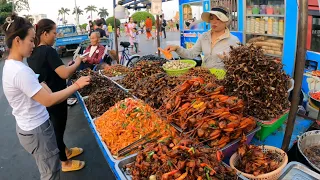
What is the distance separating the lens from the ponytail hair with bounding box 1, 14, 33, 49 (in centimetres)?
209

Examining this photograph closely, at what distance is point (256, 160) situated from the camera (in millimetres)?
1741

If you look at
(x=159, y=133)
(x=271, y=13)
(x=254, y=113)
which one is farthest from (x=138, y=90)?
(x=271, y=13)

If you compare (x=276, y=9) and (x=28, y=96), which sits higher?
(x=276, y=9)

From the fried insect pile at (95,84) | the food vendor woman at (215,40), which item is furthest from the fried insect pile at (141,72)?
the fried insect pile at (95,84)

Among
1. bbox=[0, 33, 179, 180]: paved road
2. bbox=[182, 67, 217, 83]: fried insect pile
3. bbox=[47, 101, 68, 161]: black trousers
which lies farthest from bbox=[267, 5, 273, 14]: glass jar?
bbox=[47, 101, 68, 161]: black trousers

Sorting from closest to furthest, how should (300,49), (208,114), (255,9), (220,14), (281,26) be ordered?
(300,49), (208,114), (220,14), (281,26), (255,9)

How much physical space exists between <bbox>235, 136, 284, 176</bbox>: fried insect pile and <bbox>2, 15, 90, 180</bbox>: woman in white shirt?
173 centimetres

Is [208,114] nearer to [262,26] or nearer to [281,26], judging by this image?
[281,26]

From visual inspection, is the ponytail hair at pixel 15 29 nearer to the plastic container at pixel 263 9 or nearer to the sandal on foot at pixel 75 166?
the sandal on foot at pixel 75 166

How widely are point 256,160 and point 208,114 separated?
49 cm

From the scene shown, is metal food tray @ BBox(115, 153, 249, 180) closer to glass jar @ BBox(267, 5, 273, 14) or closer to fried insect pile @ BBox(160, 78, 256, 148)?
fried insect pile @ BBox(160, 78, 256, 148)

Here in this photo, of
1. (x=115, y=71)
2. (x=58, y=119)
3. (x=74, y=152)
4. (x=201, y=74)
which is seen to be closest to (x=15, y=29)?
(x=58, y=119)

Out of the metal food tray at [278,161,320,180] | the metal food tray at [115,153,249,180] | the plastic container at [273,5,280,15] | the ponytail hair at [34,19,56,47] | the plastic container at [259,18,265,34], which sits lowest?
the metal food tray at [278,161,320,180]

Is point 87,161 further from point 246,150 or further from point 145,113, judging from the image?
point 246,150
